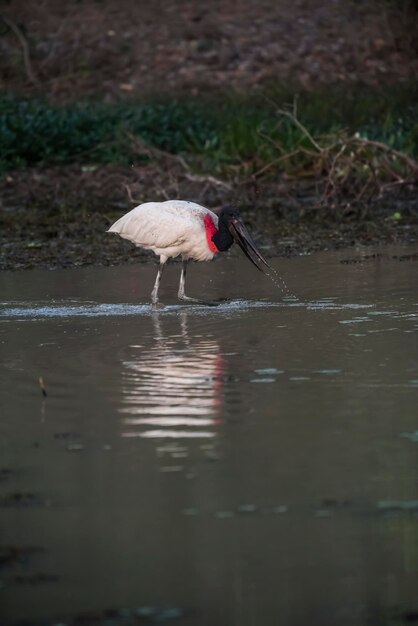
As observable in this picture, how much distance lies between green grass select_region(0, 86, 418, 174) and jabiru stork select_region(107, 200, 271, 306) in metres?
4.69

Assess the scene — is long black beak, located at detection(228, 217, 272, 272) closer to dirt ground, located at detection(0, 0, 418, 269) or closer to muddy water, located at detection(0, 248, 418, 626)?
muddy water, located at detection(0, 248, 418, 626)

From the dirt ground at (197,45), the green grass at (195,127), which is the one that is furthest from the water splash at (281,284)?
the dirt ground at (197,45)

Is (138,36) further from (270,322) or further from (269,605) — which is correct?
(269,605)

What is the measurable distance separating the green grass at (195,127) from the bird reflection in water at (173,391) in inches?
294

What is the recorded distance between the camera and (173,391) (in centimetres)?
717

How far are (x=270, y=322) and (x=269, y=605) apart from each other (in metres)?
5.10

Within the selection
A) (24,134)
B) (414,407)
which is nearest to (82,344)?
(414,407)

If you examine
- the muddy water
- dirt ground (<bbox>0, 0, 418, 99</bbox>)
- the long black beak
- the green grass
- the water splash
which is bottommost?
the muddy water

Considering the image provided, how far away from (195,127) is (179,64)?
16.0ft

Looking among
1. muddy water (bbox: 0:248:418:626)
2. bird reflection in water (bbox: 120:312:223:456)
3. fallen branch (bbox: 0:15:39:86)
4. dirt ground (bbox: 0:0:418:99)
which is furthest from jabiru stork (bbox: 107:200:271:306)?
fallen branch (bbox: 0:15:39:86)

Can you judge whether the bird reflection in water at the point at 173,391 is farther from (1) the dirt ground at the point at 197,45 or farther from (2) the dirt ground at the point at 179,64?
(1) the dirt ground at the point at 197,45

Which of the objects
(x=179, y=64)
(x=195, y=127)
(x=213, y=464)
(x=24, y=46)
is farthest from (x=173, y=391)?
(x=24, y=46)

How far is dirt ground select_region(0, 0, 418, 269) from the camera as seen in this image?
1534 centimetres

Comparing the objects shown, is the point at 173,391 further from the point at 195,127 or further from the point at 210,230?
the point at 195,127
